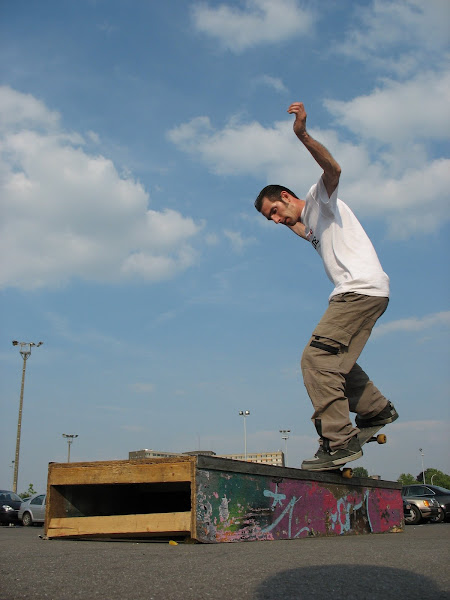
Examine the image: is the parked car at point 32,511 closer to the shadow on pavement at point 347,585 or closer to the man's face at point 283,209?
the man's face at point 283,209

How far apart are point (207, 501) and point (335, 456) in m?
1.12

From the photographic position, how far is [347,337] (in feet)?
12.8

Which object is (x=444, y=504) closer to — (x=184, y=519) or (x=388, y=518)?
(x=388, y=518)

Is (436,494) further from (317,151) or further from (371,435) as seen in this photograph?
(317,151)

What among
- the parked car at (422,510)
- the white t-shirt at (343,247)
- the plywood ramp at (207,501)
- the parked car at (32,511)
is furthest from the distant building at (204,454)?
the parked car at (32,511)

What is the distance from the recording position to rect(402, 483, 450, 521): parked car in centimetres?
1421

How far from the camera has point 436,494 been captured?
47.9ft

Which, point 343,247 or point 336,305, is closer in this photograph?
point 336,305

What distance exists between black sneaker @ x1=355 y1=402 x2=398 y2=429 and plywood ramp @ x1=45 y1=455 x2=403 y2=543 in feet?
1.68

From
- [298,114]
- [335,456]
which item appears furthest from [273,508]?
[298,114]

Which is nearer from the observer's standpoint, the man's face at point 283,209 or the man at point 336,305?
the man at point 336,305

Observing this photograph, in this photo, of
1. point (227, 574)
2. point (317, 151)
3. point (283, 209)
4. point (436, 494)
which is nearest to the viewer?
point (227, 574)

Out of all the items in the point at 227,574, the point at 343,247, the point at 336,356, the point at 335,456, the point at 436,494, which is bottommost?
the point at 436,494

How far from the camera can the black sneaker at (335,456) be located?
3842mm
